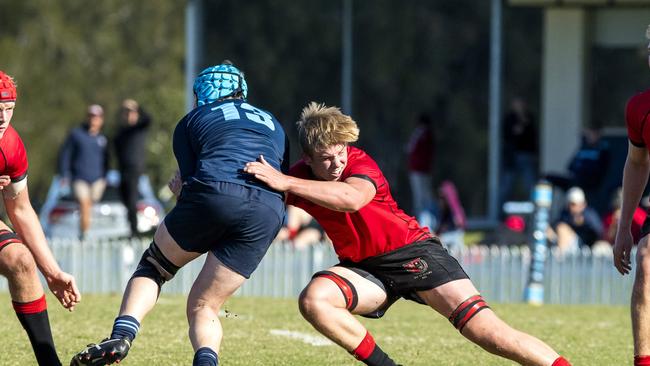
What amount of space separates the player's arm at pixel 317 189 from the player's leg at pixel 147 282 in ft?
1.66

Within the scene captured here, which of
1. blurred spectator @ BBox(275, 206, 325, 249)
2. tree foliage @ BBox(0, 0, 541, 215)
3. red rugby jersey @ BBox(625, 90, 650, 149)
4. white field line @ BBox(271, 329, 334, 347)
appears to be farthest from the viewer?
tree foliage @ BBox(0, 0, 541, 215)

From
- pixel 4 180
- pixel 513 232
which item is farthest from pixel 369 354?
pixel 513 232

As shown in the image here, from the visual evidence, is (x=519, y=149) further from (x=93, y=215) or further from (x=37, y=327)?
(x=37, y=327)

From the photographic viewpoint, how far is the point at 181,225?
5.79 m

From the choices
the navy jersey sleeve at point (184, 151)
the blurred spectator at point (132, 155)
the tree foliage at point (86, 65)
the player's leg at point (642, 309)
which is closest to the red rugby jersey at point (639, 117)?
the player's leg at point (642, 309)

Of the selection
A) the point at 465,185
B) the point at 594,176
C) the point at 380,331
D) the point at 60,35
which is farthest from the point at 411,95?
the point at 60,35

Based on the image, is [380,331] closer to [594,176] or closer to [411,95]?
[594,176]

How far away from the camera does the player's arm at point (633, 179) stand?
6102 mm

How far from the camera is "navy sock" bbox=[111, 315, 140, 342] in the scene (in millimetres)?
5668

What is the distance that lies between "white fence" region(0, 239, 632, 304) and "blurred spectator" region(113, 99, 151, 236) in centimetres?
193

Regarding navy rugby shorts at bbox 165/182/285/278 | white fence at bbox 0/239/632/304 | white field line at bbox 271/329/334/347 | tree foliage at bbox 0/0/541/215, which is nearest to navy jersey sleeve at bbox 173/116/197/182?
navy rugby shorts at bbox 165/182/285/278

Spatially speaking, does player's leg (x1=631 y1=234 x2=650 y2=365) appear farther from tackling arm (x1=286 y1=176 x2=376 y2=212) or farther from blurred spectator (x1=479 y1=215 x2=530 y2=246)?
blurred spectator (x1=479 y1=215 x2=530 y2=246)

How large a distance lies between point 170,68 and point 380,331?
36.0m

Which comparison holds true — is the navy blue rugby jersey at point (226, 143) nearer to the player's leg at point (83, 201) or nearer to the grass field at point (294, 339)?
the grass field at point (294, 339)
